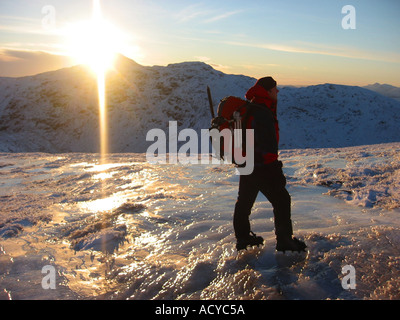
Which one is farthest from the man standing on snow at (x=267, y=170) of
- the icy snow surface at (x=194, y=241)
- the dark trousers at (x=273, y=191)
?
the icy snow surface at (x=194, y=241)

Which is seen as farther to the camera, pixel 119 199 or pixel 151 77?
pixel 151 77

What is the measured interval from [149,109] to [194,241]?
29655mm

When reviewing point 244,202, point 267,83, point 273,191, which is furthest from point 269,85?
point 244,202

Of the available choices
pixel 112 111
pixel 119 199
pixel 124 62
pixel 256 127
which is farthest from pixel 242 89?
pixel 256 127

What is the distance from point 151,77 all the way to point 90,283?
37.8 m

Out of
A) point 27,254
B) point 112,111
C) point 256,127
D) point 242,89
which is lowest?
point 27,254

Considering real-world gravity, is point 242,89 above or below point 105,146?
above

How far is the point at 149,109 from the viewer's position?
106ft

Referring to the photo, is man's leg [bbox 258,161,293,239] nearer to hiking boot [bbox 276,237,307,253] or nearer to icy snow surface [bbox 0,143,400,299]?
hiking boot [bbox 276,237,307,253]

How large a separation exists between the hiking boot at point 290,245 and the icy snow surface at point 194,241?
0.10 m

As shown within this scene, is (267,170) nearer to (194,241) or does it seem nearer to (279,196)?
(279,196)

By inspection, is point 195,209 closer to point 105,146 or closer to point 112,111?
point 105,146

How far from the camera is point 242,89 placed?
35062 millimetres
